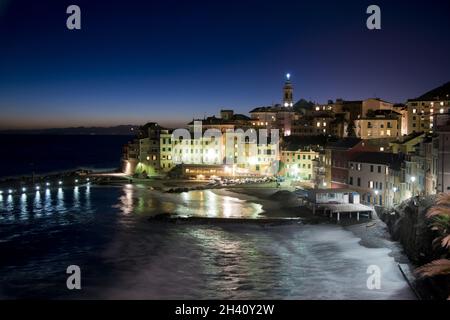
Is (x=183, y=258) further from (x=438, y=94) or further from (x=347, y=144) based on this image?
(x=438, y=94)

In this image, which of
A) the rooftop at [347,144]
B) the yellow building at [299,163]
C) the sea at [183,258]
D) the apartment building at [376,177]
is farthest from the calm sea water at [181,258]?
the yellow building at [299,163]

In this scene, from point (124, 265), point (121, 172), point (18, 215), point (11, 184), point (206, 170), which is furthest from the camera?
point (121, 172)

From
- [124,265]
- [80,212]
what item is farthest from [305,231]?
[80,212]

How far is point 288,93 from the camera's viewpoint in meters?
77.6

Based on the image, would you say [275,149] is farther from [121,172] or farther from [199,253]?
[199,253]

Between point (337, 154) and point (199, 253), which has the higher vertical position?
point (337, 154)

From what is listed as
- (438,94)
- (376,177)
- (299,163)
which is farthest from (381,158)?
(438,94)

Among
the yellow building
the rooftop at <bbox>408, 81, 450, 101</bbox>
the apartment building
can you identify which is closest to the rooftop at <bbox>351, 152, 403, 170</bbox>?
the apartment building

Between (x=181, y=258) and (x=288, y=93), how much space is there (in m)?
56.6

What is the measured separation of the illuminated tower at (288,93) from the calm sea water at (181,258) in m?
40.9

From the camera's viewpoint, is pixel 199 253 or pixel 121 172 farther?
pixel 121 172

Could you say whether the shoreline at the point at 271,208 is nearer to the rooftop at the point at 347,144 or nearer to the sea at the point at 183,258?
the sea at the point at 183,258

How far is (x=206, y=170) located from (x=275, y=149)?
910 centimetres
